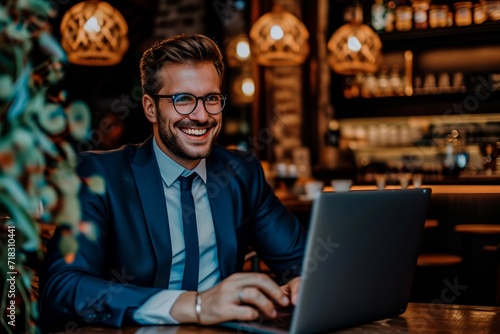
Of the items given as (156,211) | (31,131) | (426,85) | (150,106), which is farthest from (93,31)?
(31,131)

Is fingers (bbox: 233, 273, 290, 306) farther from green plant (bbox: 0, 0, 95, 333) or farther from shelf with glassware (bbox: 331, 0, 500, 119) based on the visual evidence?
shelf with glassware (bbox: 331, 0, 500, 119)

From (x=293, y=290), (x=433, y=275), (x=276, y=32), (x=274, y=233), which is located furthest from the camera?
(x=276, y=32)

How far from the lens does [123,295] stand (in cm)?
137

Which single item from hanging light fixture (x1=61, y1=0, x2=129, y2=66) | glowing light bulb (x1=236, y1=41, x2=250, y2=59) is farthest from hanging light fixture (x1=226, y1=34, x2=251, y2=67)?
hanging light fixture (x1=61, y1=0, x2=129, y2=66)

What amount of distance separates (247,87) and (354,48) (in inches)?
80.9

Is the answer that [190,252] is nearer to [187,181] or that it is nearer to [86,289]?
[187,181]

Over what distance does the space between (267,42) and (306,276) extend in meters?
4.09

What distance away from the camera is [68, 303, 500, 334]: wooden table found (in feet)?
4.24

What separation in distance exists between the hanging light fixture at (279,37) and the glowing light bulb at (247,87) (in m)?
1.99

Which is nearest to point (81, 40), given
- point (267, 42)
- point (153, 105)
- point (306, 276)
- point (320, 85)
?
point (267, 42)

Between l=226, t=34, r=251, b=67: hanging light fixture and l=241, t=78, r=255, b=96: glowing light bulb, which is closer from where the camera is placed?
l=226, t=34, r=251, b=67: hanging light fixture

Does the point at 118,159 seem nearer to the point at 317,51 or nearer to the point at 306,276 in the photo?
the point at 306,276

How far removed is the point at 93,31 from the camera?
4574 mm

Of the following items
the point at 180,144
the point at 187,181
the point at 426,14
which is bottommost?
the point at 187,181
